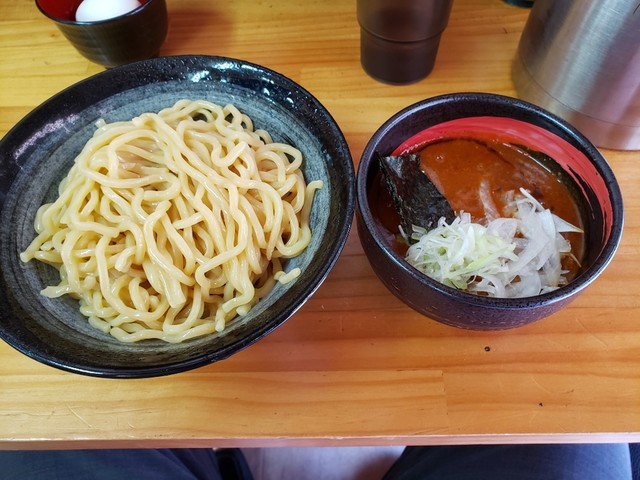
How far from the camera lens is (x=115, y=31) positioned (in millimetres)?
1107

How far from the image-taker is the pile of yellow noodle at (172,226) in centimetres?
81

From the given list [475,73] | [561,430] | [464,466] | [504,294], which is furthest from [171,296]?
[475,73]

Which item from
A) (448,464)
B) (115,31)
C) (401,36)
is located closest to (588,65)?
(401,36)

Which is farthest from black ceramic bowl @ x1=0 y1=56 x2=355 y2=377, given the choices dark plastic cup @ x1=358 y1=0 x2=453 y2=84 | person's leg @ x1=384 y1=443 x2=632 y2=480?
person's leg @ x1=384 y1=443 x2=632 y2=480

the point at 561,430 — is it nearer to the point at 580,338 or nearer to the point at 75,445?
the point at 580,338

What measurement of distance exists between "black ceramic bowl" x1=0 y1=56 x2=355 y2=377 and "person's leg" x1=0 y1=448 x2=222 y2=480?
0.46 meters

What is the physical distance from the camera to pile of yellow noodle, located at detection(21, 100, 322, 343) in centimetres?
81

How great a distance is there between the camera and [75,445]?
80 cm

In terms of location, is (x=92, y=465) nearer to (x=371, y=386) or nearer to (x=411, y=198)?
(x=371, y=386)

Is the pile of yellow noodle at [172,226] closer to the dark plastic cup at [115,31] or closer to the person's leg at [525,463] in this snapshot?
the dark plastic cup at [115,31]

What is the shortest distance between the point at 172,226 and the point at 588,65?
791mm

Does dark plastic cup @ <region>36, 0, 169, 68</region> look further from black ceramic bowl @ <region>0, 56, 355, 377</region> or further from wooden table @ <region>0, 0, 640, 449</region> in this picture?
wooden table @ <region>0, 0, 640, 449</region>

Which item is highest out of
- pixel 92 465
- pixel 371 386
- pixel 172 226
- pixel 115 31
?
pixel 115 31

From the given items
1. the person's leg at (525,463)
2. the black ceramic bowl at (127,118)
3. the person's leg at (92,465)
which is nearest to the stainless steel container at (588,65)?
the black ceramic bowl at (127,118)
